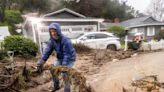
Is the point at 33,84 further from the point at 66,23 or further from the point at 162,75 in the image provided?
the point at 66,23

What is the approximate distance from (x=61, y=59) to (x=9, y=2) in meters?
40.3

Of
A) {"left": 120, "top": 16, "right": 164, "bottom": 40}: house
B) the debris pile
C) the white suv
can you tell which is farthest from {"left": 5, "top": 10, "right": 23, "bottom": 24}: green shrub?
the debris pile

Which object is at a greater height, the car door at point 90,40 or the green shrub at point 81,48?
the car door at point 90,40

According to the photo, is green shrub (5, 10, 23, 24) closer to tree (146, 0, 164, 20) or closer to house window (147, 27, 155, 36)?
house window (147, 27, 155, 36)

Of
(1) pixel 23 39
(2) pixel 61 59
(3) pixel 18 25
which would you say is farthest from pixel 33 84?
(3) pixel 18 25

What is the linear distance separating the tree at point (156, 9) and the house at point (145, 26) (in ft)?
55.5

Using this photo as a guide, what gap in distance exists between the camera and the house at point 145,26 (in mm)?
41594

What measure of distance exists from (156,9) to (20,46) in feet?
159

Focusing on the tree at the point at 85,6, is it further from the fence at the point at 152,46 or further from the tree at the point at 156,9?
the fence at the point at 152,46

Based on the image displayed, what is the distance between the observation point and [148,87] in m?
7.55

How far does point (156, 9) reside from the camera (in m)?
61.5

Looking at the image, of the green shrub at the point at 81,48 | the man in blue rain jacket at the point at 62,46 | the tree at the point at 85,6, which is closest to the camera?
the man in blue rain jacket at the point at 62,46

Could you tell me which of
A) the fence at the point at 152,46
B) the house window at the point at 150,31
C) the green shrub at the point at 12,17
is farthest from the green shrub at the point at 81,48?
the house window at the point at 150,31

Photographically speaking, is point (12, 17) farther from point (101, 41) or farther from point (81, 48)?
point (81, 48)
